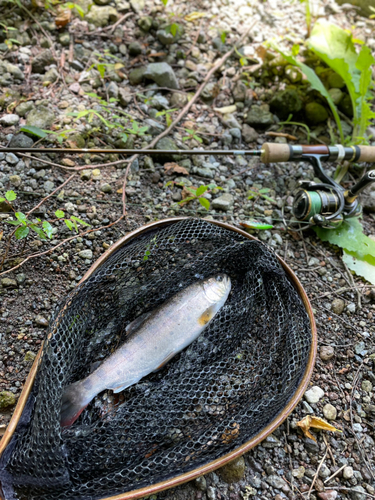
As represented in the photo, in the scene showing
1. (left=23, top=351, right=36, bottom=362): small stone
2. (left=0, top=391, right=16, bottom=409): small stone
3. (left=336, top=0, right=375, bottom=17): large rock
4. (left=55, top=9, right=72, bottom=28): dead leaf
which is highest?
(left=336, top=0, right=375, bottom=17): large rock

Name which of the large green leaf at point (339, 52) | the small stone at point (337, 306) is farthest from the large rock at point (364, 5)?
the small stone at point (337, 306)

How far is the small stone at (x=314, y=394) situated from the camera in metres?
2.38

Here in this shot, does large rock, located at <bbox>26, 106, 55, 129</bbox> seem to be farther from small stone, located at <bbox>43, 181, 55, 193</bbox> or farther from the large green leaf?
the large green leaf

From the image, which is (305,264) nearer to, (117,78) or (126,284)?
(126,284)

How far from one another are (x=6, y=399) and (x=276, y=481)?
1.44 meters

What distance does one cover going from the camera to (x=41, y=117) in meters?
3.16

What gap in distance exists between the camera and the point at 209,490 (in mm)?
2031

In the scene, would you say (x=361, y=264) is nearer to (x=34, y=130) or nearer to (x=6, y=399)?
(x=6, y=399)

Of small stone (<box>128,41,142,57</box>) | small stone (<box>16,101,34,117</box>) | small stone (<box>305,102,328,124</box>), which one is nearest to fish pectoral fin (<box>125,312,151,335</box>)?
small stone (<box>16,101,34,117</box>)

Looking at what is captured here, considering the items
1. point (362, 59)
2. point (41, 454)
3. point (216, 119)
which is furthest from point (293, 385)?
point (362, 59)

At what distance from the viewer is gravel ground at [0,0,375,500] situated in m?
2.20

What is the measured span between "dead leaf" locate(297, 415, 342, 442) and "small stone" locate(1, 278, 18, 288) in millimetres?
1820

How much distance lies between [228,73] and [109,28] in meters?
1.24

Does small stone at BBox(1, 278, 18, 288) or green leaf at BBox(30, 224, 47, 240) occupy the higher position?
green leaf at BBox(30, 224, 47, 240)
